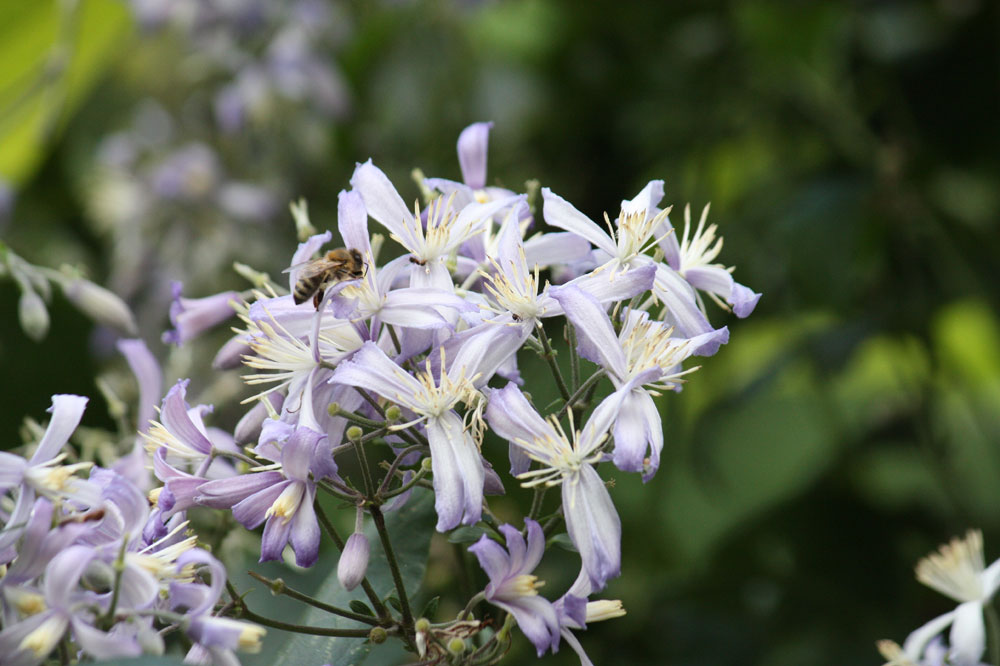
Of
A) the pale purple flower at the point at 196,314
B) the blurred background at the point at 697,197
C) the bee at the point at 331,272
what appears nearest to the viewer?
the bee at the point at 331,272

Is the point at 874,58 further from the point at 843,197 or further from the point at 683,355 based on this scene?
the point at 683,355

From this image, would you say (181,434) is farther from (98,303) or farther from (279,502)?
(98,303)

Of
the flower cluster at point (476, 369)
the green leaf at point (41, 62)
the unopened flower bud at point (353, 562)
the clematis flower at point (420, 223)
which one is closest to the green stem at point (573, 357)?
the flower cluster at point (476, 369)

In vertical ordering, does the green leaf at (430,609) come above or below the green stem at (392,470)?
below

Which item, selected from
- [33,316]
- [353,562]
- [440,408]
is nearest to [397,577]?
[353,562]

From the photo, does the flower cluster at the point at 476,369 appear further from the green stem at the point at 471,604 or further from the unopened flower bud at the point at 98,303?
the unopened flower bud at the point at 98,303
